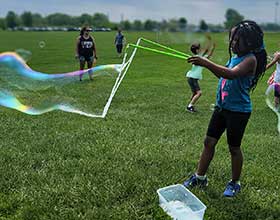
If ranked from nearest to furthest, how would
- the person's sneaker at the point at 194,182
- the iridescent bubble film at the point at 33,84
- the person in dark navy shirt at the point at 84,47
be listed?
the person's sneaker at the point at 194,182 < the iridescent bubble film at the point at 33,84 < the person in dark navy shirt at the point at 84,47

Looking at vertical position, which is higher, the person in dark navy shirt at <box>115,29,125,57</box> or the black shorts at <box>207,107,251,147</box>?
the black shorts at <box>207,107,251,147</box>

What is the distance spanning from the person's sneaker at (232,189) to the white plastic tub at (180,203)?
482mm

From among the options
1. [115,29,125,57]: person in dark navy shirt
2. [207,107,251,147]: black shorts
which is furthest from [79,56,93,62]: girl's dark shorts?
[115,29,125,57]: person in dark navy shirt

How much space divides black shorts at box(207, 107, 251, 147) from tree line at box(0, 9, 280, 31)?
2.71 feet

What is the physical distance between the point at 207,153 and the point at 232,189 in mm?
441

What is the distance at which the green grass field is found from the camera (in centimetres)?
403

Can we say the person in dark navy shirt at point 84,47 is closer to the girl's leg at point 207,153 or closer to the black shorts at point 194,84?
the black shorts at point 194,84

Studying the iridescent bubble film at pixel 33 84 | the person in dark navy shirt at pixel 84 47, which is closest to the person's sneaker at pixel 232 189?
the iridescent bubble film at pixel 33 84

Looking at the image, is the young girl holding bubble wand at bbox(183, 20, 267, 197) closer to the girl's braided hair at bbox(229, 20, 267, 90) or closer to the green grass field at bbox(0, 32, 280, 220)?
the girl's braided hair at bbox(229, 20, 267, 90)

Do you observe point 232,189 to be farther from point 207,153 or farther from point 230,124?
point 230,124

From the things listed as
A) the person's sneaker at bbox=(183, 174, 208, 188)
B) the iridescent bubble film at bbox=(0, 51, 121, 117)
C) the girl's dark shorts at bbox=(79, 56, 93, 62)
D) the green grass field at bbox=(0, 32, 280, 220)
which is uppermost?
the iridescent bubble film at bbox=(0, 51, 121, 117)

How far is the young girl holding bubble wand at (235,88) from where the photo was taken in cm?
374

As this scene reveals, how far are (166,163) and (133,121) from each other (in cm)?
229

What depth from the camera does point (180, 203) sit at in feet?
12.9
